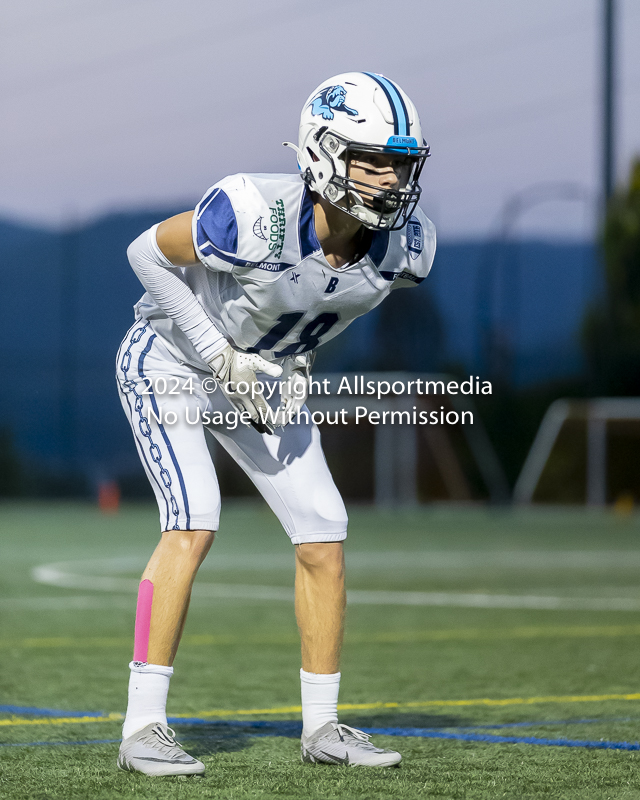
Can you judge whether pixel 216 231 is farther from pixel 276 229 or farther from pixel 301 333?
pixel 301 333

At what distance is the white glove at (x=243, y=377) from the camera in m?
3.89

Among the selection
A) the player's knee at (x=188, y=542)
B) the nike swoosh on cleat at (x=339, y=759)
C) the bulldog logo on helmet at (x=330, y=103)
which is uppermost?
the bulldog logo on helmet at (x=330, y=103)

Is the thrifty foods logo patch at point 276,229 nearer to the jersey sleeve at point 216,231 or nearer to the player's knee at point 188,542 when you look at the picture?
the jersey sleeve at point 216,231

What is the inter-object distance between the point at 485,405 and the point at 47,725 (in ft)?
60.0

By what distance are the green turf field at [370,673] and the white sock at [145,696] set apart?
0.15 meters

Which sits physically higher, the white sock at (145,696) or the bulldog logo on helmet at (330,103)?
the bulldog logo on helmet at (330,103)

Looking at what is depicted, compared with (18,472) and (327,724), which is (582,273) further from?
(327,724)

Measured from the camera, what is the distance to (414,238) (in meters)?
4.13

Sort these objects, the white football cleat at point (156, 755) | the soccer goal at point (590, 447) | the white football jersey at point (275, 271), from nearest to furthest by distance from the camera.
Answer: the white football cleat at point (156, 755), the white football jersey at point (275, 271), the soccer goal at point (590, 447)


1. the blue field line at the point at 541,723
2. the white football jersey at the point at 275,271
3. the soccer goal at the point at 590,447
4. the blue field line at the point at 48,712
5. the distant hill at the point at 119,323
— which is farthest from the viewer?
the distant hill at the point at 119,323

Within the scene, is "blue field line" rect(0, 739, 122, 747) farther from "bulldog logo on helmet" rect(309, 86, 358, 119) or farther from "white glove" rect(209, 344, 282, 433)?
"bulldog logo on helmet" rect(309, 86, 358, 119)

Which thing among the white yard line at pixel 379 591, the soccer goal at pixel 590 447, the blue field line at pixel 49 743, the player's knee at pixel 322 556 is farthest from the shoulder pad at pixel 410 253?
the soccer goal at pixel 590 447

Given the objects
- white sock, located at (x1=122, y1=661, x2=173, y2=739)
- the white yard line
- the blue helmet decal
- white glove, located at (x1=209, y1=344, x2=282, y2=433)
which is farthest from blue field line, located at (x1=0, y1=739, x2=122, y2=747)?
the white yard line

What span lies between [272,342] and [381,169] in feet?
2.07
